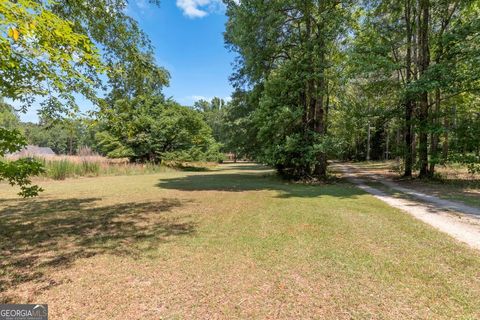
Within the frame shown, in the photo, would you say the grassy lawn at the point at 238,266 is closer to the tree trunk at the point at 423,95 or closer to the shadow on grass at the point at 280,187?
the shadow on grass at the point at 280,187

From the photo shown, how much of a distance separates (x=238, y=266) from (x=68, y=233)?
3628mm

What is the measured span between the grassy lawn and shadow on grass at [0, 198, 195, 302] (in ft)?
0.08

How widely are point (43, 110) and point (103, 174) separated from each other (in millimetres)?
13672

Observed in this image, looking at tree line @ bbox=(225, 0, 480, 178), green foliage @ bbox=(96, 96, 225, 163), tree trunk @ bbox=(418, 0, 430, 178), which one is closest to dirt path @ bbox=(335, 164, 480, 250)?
tree line @ bbox=(225, 0, 480, 178)

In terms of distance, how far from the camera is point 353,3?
1328 centimetres

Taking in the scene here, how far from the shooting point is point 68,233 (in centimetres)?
522

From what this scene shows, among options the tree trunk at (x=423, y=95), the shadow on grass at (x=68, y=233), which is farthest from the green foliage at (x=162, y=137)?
the tree trunk at (x=423, y=95)

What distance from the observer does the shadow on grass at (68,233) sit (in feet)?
12.3

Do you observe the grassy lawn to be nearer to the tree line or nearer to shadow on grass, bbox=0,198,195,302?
shadow on grass, bbox=0,198,195,302

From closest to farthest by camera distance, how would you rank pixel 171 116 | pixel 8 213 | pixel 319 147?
pixel 8 213 → pixel 319 147 → pixel 171 116

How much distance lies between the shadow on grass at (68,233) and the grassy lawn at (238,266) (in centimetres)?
2

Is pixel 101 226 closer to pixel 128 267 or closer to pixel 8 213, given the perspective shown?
pixel 128 267

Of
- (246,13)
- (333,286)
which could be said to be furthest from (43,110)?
(246,13)

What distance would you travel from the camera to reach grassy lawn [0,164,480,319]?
2.76 metres
